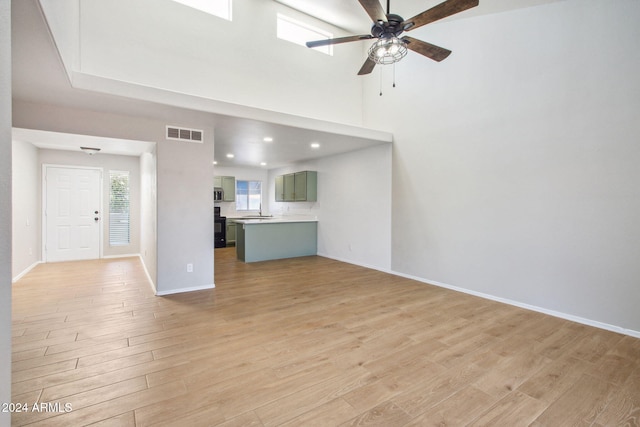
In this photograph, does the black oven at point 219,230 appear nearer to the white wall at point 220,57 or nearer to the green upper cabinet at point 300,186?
the green upper cabinet at point 300,186

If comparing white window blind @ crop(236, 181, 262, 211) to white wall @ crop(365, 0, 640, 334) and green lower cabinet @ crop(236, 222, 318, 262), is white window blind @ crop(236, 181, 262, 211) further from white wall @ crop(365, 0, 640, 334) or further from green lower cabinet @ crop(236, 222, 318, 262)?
white wall @ crop(365, 0, 640, 334)

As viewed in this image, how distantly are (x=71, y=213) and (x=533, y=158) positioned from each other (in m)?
8.59

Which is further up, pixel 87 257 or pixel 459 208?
pixel 459 208

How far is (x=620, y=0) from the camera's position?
9.81 ft

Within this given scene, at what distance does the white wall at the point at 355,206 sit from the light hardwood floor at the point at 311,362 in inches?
72.1

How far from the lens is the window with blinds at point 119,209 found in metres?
6.80

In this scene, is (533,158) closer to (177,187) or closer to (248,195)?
(177,187)

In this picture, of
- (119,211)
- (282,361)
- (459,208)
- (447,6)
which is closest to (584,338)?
(459,208)

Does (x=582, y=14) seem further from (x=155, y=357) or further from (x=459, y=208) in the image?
(x=155, y=357)

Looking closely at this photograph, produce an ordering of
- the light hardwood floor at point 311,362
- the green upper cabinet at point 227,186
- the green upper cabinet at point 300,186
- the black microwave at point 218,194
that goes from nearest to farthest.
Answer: the light hardwood floor at point 311,362 < the green upper cabinet at point 300,186 < the black microwave at point 218,194 < the green upper cabinet at point 227,186

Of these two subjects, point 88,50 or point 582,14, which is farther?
point 88,50

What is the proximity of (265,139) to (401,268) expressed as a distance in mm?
3378

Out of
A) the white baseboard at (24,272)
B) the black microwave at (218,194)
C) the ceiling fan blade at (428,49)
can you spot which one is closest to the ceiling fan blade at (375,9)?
the ceiling fan blade at (428,49)

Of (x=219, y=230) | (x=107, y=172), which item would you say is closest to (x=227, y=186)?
(x=219, y=230)
